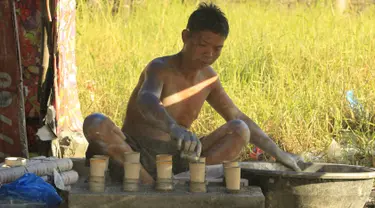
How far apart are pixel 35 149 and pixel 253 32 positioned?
10.3 feet

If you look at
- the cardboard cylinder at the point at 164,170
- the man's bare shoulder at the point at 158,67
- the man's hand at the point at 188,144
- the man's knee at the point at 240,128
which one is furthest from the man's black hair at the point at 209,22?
the cardboard cylinder at the point at 164,170

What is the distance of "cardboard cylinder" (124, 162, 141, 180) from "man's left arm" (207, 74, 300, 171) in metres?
0.93

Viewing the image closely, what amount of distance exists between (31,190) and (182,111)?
962 mm

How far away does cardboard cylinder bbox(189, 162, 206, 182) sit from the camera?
348 centimetres

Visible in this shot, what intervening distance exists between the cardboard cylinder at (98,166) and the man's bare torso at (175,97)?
0.61 meters

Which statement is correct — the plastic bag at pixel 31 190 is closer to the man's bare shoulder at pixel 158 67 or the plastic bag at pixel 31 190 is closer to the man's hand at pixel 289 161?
the man's bare shoulder at pixel 158 67

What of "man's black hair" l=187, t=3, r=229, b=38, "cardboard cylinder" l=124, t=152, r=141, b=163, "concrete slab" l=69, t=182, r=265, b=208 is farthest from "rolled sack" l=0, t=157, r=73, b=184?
"man's black hair" l=187, t=3, r=229, b=38

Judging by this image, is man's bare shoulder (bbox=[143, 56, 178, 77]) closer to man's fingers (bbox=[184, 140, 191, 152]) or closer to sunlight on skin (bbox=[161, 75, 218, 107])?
sunlight on skin (bbox=[161, 75, 218, 107])

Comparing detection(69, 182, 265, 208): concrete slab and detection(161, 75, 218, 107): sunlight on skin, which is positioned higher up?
detection(161, 75, 218, 107): sunlight on skin

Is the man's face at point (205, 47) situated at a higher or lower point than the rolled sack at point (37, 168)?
higher

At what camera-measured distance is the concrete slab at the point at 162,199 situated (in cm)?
341

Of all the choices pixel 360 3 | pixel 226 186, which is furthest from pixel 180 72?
pixel 360 3

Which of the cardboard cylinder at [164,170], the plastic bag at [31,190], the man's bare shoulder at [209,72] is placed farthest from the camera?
the man's bare shoulder at [209,72]

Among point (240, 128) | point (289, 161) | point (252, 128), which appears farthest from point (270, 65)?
point (240, 128)
